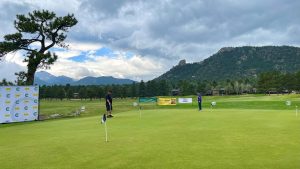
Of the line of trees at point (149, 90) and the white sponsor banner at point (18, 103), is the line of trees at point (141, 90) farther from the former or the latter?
the white sponsor banner at point (18, 103)

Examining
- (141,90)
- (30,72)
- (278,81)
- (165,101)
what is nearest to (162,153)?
(30,72)

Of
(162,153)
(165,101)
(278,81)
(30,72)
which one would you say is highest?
(278,81)

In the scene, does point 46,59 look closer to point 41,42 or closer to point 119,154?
point 41,42

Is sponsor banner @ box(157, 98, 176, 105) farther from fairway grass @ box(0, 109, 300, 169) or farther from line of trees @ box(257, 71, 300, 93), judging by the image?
line of trees @ box(257, 71, 300, 93)

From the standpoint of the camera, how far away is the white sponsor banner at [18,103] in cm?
3391

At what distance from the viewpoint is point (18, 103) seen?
35.1 metres

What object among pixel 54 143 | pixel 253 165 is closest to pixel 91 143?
pixel 54 143

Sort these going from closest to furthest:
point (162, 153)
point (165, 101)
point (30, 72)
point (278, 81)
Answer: point (162, 153), point (30, 72), point (165, 101), point (278, 81)

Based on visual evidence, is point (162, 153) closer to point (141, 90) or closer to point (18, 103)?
point (18, 103)

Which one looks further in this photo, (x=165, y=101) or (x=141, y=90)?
(x=141, y=90)

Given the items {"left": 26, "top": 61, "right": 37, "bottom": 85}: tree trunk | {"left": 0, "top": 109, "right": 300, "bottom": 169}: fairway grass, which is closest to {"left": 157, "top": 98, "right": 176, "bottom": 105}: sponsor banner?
{"left": 26, "top": 61, "right": 37, "bottom": 85}: tree trunk

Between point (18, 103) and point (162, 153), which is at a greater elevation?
point (18, 103)

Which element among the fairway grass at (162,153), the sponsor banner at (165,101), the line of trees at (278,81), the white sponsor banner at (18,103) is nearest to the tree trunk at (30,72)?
the white sponsor banner at (18,103)

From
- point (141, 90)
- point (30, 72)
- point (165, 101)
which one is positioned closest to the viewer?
point (30, 72)
